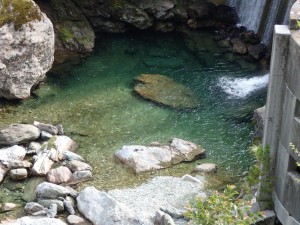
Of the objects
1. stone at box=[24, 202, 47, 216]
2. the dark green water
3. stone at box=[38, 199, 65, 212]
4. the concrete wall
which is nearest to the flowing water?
the dark green water

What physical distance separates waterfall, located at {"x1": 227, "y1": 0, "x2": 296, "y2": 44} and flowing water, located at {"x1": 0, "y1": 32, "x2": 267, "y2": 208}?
2.04 metres

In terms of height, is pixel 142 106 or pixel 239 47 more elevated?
pixel 239 47

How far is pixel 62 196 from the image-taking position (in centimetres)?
1329

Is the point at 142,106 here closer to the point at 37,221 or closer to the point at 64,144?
the point at 64,144

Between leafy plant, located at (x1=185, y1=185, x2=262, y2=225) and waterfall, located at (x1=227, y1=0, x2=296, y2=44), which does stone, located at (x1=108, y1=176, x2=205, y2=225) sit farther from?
waterfall, located at (x1=227, y1=0, x2=296, y2=44)

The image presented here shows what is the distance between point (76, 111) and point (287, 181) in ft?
31.5

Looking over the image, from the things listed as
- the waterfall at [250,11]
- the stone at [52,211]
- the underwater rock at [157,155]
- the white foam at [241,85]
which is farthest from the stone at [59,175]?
the waterfall at [250,11]

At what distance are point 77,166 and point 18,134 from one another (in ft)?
7.53

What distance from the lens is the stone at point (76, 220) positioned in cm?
1250

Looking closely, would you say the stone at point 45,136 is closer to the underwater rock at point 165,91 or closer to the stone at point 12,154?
the stone at point 12,154

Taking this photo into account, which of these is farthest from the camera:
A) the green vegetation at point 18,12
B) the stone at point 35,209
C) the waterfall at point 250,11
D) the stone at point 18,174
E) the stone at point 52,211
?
the waterfall at point 250,11

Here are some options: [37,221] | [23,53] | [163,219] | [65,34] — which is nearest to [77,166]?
[37,221]

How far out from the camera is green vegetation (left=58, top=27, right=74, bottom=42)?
72.5ft

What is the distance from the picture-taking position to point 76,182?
14172 millimetres
